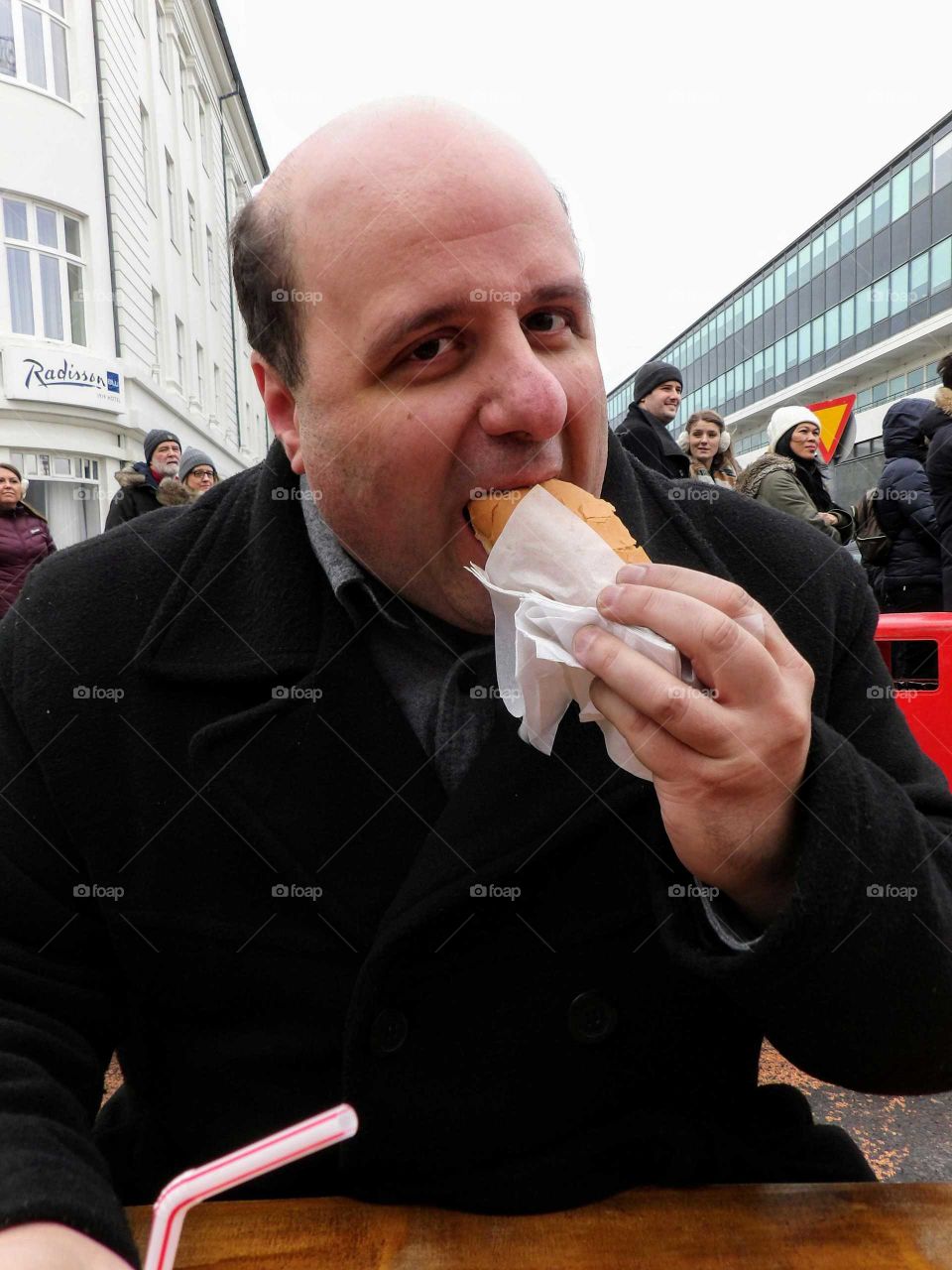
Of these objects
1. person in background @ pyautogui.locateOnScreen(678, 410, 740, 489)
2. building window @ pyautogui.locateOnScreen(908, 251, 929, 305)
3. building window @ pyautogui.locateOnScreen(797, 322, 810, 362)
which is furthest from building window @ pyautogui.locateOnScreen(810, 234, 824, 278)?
person in background @ pyautogui.locateOnScreen(678, 410, 740, 489)

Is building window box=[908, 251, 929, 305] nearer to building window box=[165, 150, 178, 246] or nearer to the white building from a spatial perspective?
building window box=[165, 150, 178, 246]

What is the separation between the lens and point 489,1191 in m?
1.20

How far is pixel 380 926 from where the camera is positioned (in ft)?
4.33

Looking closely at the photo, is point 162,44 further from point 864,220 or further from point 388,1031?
point 864,220

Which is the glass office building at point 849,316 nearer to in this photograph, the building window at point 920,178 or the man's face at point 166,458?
the building window at point 920,178

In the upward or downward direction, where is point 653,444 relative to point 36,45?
downward

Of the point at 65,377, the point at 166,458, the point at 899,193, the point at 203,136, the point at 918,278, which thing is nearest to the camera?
the point at 166,458

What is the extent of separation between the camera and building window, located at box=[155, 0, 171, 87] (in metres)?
23.9

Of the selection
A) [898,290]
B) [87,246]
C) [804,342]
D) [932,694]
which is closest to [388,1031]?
[932,694]

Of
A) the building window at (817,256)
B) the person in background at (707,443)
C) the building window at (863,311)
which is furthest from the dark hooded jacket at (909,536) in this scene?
the building window at (817,256)

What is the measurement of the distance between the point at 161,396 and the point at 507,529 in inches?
915

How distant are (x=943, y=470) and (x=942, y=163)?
119 feet

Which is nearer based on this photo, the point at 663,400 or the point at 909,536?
the point at 909,536

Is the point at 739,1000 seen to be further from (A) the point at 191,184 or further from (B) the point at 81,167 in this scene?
(A) the point at 191,184
